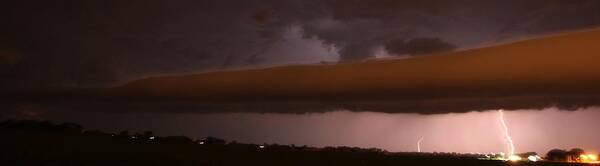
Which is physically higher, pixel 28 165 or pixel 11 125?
pixel 11 125

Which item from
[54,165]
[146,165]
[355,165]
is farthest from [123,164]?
[355,165]

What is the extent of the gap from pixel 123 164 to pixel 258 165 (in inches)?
523

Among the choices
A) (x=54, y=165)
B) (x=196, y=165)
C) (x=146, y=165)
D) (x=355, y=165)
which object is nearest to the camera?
(x=54, y=165)

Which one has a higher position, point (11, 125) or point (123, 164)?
point (11, 125)

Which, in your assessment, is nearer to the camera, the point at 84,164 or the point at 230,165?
the point at 84,164

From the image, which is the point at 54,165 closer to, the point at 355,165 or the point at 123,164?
the point at 123,164

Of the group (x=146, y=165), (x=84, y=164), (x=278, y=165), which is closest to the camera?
(x=84, y=164)

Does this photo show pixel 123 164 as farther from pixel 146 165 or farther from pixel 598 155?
pixel 598 155

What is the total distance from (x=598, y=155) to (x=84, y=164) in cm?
19664

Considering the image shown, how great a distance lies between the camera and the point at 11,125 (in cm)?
19862

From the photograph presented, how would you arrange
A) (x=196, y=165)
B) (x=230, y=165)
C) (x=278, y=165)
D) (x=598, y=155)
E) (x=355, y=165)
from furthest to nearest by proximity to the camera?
1. (x=598, y=155)
2. (x=355, y=165)
3. (x=278, y=165)
4. (x=230, y=165)
5. (x=196, y=165)

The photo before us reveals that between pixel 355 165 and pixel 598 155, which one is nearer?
pixel 355 165

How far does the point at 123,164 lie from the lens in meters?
40.1

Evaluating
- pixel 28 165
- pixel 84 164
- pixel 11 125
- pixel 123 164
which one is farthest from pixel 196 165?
pixel 11 125
